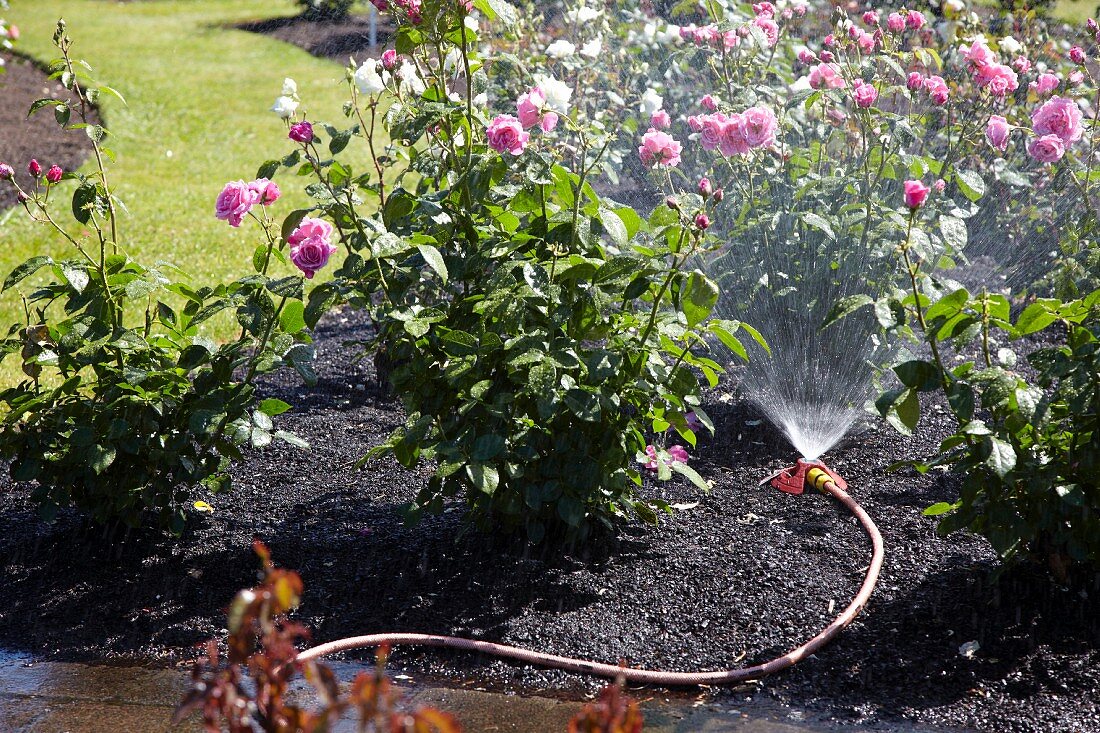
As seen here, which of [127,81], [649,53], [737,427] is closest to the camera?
[737,427]

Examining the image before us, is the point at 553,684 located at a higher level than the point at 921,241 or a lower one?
lower

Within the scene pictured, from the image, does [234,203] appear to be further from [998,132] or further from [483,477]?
[998,132]

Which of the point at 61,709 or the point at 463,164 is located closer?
the point at 61,709

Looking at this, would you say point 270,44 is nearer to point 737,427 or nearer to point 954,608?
point 737,427

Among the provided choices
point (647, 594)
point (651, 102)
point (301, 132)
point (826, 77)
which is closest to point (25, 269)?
point (301, 132)

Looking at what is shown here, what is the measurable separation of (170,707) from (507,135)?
1.53 m

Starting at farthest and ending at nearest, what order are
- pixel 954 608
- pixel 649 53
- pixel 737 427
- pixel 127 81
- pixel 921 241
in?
pixel 127 81, pixel 649 53, pixel 737 427, pixel 921 241, pixel 954 608

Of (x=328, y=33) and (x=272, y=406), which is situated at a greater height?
(x=328, y=33)

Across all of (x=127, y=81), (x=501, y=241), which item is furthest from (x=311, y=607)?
(x=127, y=81)

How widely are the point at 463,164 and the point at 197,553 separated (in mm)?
1345

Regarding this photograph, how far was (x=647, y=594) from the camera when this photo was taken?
2824 mm

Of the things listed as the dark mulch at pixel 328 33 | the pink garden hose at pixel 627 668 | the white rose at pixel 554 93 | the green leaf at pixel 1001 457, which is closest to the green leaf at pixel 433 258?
the white rose at pixel 554 93

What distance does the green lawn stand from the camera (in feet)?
22.8

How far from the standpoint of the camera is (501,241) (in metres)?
2.71
